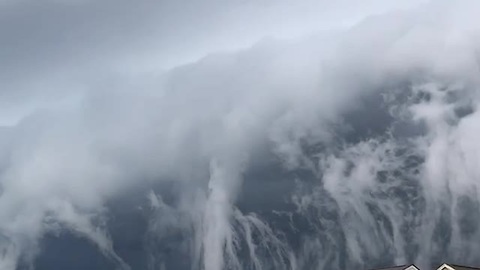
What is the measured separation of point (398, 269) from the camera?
123 metres

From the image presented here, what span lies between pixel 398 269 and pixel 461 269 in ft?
29.6

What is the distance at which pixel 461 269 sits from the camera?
118 meters
